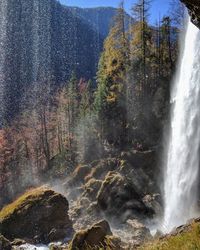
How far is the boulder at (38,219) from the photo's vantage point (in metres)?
28.8

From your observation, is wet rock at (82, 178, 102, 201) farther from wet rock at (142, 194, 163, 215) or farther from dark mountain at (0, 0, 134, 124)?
dark mountain at (0, 0, 134, 124)

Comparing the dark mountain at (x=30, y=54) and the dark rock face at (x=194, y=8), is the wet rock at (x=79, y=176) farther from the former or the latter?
the dark mountain at (x=30, y=54)

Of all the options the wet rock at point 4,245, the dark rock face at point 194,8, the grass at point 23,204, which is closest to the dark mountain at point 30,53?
the grass at point 23,204

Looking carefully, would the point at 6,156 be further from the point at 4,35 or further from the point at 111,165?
the point at 4,35

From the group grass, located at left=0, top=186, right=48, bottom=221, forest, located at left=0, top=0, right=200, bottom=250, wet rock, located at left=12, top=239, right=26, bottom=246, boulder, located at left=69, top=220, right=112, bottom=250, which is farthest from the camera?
grass, located at left=0, top=186, right=48, bottom=221

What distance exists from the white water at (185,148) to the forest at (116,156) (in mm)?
81

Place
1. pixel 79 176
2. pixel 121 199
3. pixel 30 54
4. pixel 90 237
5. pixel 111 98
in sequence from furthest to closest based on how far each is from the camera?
pixel 30 54
pixel 111 98
pixel 79 176
pixel 121 199
pixel 90 237

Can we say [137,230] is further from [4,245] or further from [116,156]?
[116,156]

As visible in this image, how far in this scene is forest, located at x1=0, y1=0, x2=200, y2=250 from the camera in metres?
28.6

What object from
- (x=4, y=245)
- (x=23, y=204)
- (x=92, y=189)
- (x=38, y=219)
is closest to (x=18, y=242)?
(x=4, y=245)

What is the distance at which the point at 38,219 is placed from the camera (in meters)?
29.7

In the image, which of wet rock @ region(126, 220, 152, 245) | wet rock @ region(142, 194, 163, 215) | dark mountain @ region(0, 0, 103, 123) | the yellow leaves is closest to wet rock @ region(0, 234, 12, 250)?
wet rock @ region(126, 220, 152, 245)

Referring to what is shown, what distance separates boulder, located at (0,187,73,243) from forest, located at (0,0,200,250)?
7cm

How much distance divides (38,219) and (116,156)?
16.4 m
